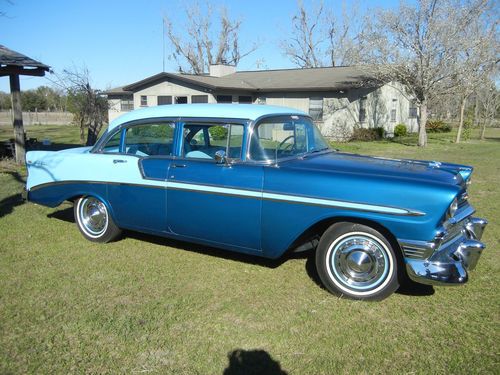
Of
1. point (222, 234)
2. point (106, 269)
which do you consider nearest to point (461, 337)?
point (222, 234)

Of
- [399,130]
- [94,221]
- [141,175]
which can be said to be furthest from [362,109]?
[141,175]

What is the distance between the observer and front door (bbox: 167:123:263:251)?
4.30m

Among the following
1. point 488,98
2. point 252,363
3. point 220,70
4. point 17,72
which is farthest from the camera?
point 220,70

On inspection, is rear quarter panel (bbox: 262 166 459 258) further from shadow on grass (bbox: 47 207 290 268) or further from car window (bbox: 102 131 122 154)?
A: car window (bbox: 102 131 122 154)

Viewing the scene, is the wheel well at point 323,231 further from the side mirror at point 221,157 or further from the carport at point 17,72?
the carport at point 17,72

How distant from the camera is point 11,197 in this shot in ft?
26.2

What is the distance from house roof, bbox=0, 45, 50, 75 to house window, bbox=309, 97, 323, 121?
16372 millimetres

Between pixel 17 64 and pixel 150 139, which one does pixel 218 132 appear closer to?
pixel 150 139

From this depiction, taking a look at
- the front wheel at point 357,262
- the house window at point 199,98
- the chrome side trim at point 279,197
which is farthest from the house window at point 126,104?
the front wheel at point 357,262

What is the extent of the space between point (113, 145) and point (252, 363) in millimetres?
3432

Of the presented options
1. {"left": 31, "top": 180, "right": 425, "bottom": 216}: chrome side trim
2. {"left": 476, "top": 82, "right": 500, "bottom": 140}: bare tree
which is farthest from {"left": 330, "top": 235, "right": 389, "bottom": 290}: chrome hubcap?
{"left": 476, "top": 82, "right": 500, "bottom": 140}: bare tree

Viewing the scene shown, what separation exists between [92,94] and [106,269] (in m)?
14.2

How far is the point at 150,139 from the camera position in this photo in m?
5.21

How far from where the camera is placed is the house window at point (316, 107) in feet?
81.5
